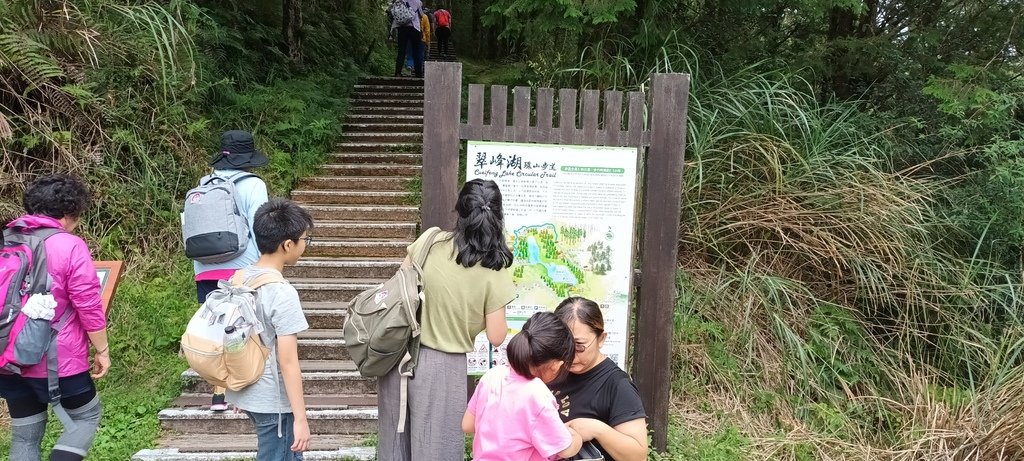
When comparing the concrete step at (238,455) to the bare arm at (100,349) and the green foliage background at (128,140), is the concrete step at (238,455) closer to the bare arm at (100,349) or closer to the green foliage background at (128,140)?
the green foliage background at (128,140)

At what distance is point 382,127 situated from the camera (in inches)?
324

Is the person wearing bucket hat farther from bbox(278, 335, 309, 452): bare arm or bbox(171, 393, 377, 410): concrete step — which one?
bbox(278, 335, 309, 452): bare arm

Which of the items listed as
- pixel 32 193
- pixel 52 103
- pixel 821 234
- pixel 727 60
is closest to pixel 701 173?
pixel 821 234

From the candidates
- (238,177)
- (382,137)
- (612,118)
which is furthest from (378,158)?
(612,118)

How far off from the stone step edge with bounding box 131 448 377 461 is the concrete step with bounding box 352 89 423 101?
643cm

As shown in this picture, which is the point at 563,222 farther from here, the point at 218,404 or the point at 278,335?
the point at 218,404

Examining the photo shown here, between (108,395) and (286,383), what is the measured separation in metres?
2.52

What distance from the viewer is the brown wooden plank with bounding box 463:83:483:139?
123 inches

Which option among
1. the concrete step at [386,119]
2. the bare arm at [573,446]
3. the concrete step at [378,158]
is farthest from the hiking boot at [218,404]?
the concrete step at [386,119]

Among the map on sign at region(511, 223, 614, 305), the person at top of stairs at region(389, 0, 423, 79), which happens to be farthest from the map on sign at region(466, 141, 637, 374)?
the person at top of stairs at region(389, 0, 423, 79)

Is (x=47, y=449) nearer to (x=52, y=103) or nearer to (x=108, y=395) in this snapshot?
(x=108, y=395)

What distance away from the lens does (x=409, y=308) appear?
2367 millimetres

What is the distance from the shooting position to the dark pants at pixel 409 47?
10688 mm

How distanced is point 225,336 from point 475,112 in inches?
61.2
